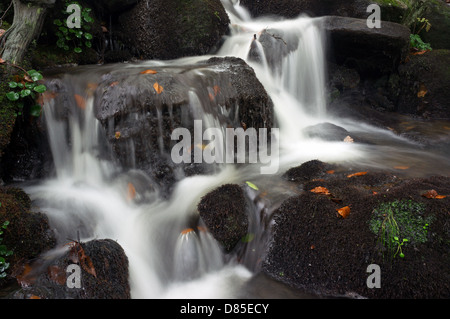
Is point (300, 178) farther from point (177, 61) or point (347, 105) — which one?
point (347, 105)

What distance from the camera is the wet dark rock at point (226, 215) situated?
3.42 meters

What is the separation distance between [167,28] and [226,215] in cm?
461

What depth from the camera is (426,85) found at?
7316mm

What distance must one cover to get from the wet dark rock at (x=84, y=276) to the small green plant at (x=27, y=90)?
2.10 m

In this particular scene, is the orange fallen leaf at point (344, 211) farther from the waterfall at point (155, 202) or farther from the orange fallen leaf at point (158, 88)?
the orange fallen leaf at point (158, 88)

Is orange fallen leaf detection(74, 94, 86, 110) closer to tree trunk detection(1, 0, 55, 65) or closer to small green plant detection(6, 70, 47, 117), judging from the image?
small green plant detection(6, 70, 47, 117)

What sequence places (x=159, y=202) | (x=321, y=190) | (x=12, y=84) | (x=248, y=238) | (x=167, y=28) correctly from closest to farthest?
(x=248, y=238), (x=321, y=190), (x=12, y=84), (x=159, y=202), (x=167, y=28)

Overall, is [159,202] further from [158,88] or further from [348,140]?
[348,140]

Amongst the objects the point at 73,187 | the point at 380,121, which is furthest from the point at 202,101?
the point at 380,121

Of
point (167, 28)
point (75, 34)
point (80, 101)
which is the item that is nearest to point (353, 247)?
point (80, 101)

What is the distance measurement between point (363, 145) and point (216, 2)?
4194 millimetres

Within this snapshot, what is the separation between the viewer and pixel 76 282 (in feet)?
8.68

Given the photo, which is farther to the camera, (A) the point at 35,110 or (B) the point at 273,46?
(B) the point at 273,46

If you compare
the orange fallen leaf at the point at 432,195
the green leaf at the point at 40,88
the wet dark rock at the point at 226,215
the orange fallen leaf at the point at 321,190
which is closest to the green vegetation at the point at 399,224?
the orange fallen leaf at the point at 432,195
